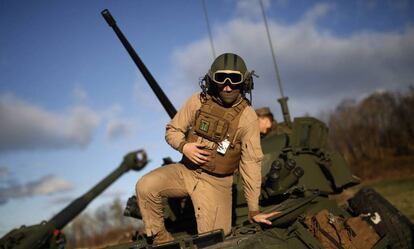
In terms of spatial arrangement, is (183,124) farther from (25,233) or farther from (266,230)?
(25,233)

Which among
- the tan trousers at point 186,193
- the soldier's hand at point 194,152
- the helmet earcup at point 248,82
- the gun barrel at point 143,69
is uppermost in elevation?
the gun barrel at point 143,69

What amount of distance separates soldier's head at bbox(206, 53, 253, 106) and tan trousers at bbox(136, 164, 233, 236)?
0.88 meters

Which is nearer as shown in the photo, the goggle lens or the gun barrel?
the goggle lens

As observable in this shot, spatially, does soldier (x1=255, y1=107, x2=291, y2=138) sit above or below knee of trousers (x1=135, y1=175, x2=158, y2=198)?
above

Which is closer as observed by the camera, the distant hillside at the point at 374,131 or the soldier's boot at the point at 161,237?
the soldier's boot at the point at 161,237

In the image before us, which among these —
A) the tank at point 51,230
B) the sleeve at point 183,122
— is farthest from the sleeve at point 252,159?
the tank at point 51,230

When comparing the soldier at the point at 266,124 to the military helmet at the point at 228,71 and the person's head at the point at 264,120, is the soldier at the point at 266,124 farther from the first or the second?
the military helmet at the point at 228,71

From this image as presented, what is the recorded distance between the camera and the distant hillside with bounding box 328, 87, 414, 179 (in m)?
62.8

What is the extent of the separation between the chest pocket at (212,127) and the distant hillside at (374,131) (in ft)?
185

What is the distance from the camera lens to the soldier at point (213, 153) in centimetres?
522

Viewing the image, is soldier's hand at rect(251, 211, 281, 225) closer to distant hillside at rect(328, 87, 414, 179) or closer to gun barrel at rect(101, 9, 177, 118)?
gun barrel at rect(101, 9, 177, 118)

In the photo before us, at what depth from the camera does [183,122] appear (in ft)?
17.6

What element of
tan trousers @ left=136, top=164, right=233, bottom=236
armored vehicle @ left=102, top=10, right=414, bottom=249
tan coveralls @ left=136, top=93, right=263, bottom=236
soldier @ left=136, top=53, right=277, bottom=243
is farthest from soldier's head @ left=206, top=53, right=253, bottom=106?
armored vehicle @ left=102, top=10, right=414, bottom=249

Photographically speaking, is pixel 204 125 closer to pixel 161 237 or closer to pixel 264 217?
pixel 264 217
